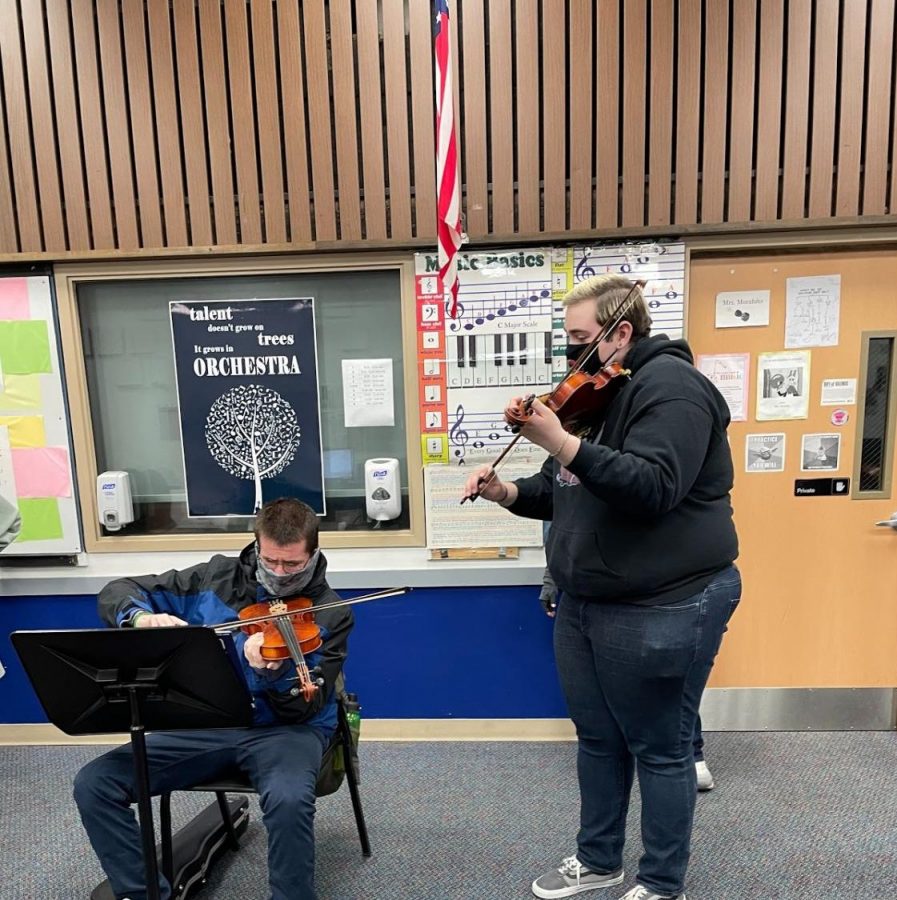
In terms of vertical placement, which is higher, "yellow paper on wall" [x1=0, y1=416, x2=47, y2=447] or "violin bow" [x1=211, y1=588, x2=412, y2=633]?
"yellow paper on wall" [x1=0, y1=416, x2=47, y2=447]

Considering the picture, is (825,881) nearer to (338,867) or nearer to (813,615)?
(813,615)

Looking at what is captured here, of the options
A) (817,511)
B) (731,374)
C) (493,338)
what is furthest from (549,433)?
(817,511)

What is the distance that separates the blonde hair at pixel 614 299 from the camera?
1.54 meters

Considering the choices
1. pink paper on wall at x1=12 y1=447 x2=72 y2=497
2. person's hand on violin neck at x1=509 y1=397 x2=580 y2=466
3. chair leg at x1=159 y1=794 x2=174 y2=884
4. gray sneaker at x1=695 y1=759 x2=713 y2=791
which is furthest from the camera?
pink paper on wall at x1=12 y1=447 x2=72 y2=497

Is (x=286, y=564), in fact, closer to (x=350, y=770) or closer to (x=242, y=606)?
(x=242, y=606)

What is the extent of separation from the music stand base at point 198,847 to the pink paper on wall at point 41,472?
4.68 feet

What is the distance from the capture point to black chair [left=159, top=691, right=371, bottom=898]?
1718 millimetres

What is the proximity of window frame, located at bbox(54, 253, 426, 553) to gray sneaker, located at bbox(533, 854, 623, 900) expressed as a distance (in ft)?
4.07

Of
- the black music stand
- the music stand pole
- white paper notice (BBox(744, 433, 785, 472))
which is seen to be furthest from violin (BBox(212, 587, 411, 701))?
white paper notice (BBox(744, 433, 785, 472))

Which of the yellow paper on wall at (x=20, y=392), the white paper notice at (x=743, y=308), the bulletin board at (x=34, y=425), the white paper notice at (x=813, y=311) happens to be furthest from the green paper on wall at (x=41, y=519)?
the white paper notice at (x=813, y=311)

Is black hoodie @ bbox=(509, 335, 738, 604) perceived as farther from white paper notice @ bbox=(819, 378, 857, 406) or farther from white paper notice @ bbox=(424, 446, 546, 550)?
white paper notice @ bbox=(819, 378, 857, 406)

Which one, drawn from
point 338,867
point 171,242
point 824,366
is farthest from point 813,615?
point 171,242

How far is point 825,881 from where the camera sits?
1.87 meters

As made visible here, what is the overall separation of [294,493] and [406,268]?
105 cm
